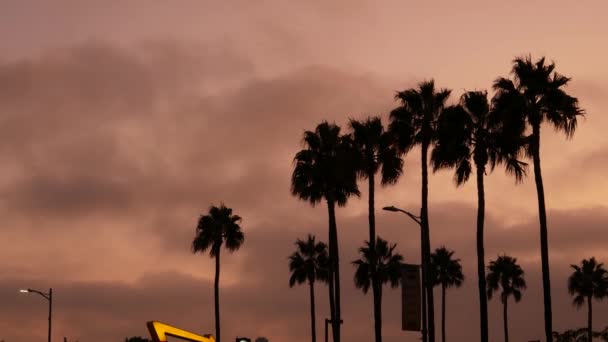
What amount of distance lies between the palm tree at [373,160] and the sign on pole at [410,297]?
12.5 meters

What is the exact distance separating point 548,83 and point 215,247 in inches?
2115

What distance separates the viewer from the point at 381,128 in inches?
2714

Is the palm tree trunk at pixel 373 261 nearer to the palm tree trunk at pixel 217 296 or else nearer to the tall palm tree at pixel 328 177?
the tall palm tree at pixel 328 177

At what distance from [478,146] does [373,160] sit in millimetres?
14084

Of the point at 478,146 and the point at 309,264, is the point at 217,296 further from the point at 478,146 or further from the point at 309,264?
the point at 478,146

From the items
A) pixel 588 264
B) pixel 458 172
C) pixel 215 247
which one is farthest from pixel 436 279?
pixel 458 172

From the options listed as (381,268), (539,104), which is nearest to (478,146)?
(539,104)

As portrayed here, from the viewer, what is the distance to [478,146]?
55.6 metres

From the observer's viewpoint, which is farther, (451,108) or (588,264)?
(588,264)

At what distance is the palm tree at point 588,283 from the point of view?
12081 centimetres

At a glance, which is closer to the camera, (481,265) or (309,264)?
(481,265)

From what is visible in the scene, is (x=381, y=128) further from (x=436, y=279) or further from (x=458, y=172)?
(x=436, y=279)

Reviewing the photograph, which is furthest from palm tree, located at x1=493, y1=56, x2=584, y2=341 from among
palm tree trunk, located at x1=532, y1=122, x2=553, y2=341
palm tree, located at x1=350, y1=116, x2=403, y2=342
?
palm tree, located at x1=350, y1=116, x2=403, y2=342

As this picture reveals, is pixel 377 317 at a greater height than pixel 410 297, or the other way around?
pixel 410 297
